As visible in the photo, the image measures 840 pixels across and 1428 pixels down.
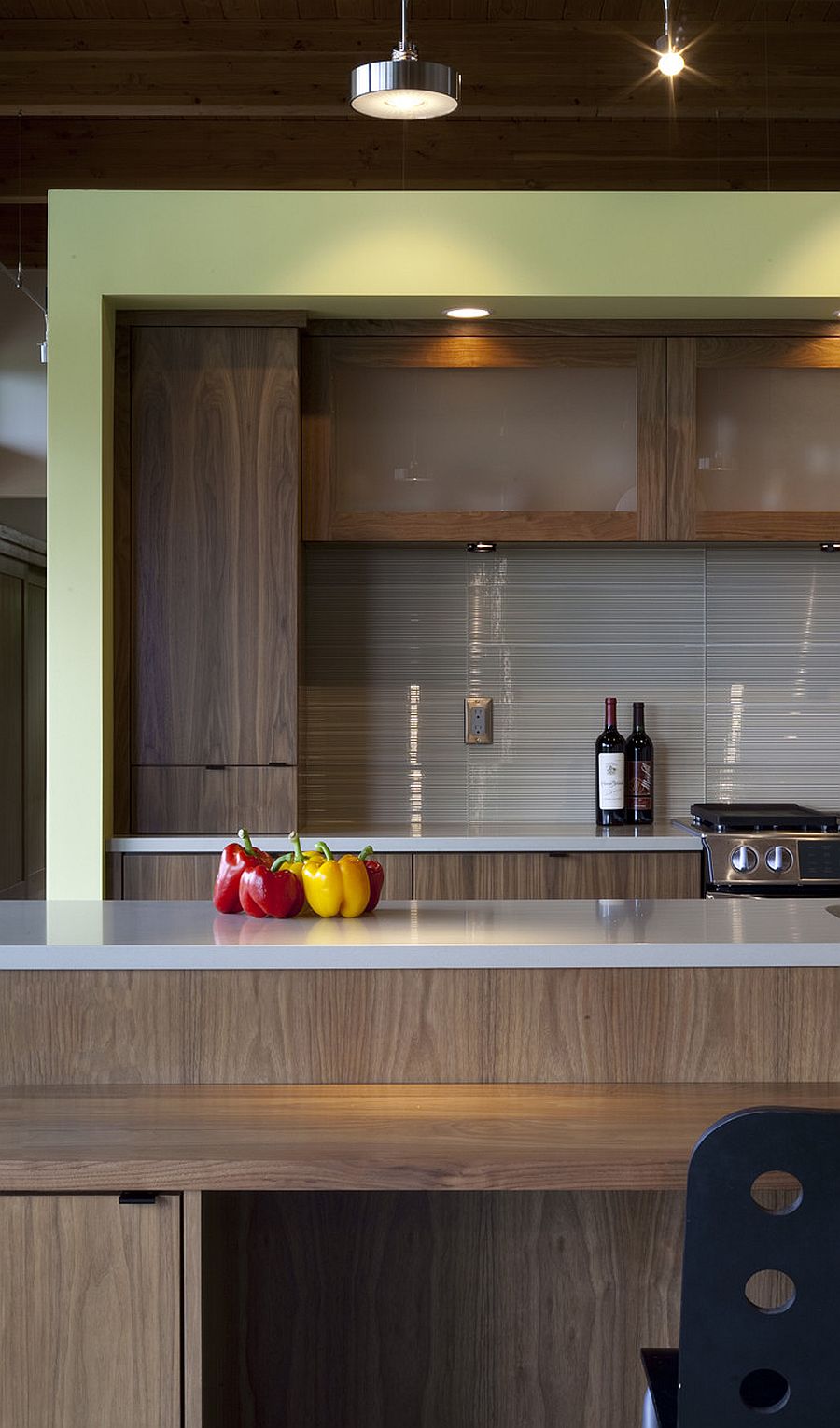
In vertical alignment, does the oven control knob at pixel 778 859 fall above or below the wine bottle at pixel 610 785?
below

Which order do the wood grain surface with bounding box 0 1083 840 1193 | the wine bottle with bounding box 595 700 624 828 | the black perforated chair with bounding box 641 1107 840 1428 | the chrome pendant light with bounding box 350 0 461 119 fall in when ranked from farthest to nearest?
the wine bottle with bounding box 595 700 624 828, the chrome pendant light with bounding box 350 0 461 119, the wood grain surface with bounding box 0 1083 840 1193, the black perforated chair with bounding box 641 1107 840 1428

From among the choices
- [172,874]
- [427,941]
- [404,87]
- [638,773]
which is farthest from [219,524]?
[427,941]

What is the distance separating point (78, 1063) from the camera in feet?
6.83

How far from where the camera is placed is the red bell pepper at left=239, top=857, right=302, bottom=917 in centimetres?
223

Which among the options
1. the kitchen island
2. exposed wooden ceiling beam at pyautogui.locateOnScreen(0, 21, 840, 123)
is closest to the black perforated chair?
the kitchen island

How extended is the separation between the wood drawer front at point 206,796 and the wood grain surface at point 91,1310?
2.04 metres

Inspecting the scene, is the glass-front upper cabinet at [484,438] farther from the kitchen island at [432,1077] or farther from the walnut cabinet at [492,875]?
the kitchen island at [432,1077]

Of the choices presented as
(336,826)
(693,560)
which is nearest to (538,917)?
(336,826)

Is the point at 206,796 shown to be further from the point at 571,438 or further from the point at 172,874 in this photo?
the point at 571,438

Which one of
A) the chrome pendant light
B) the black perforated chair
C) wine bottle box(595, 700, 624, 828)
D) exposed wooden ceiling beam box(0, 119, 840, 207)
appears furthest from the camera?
exposed wooden ceiling beam box(0, 119, 840, 207)

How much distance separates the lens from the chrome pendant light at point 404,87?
280 centimetres

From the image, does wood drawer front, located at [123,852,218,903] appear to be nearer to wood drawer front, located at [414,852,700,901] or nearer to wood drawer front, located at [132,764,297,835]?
wood drawer front, located at [132,764,297,835]

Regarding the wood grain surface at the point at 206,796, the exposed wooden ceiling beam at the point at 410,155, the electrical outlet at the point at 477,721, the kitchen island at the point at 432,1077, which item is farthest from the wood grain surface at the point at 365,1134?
the exposed wooden ceiling beam at the point at 410,155

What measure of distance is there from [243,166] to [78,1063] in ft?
13.4
